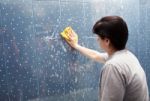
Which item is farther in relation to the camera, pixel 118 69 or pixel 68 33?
pixel 68 33

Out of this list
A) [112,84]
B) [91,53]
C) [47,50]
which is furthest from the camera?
[91,53]

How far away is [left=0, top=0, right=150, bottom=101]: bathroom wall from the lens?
6.08ft

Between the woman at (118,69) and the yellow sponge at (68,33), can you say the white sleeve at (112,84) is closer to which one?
the woman at (118,69)

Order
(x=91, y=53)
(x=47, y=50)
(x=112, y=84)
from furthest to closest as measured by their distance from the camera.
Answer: (x=91, y=53), (x=47, y=50), (x=112, y=84)

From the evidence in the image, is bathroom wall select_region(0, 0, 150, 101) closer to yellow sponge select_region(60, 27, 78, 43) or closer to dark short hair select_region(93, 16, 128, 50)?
yellow sponge select_region(60, 27, 78, 43)

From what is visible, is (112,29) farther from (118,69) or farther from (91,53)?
(91,53)

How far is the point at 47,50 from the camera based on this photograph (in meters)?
2.03

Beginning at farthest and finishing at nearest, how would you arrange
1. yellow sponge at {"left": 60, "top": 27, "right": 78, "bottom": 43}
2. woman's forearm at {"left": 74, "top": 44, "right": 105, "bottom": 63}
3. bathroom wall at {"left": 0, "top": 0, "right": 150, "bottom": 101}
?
woman's forearm at {"left": 74, "top": 44, "right": 105, "bottom": 63} → yellow sponge at {"left": 60, "top": 27, "right": 78, "bottom": 43} → bathroom wall at {"left": 0, "top": 0, "right": 150, "bottom": 101}

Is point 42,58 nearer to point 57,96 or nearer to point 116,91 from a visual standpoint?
point 57,96

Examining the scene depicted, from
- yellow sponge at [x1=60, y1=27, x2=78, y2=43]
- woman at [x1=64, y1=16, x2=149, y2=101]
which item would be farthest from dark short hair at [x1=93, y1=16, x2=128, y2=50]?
yellow sponge at [x1=60, y1=27, x2=78, y2=43]

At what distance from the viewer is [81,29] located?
87.3 inches

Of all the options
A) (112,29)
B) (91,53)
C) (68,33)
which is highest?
(112,29)

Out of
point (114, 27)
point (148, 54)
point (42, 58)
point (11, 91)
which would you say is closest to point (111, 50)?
point (114, 27)

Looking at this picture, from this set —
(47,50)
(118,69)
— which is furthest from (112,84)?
(47,50)
